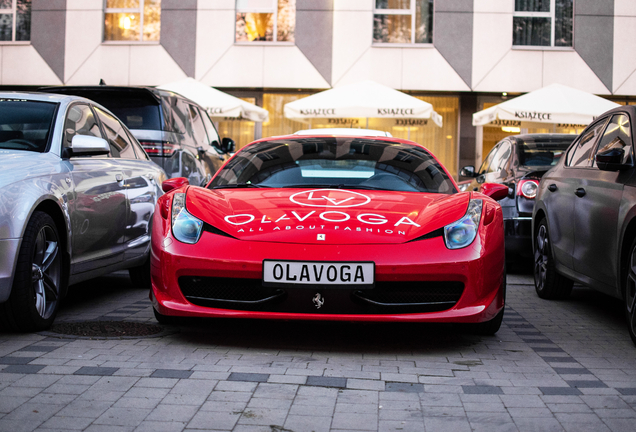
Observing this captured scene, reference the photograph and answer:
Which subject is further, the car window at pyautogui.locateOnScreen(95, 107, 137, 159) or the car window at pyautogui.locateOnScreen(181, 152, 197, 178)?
the car window at pyautogui.locateOnScreen(181, 152, 197, 178)

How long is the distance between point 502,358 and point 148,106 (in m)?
5.85

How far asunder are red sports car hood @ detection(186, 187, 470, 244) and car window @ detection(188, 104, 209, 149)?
5.51 metres

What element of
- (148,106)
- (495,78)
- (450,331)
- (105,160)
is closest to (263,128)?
(495,78)

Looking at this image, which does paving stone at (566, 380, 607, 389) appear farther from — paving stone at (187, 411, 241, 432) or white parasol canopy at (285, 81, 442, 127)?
white parasol canopy at (285, 81, 442, 127)

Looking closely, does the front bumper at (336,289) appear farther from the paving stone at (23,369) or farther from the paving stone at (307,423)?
the paving stone at (307,423)

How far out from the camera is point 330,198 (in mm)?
4492

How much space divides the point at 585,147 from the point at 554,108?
717 centimetres

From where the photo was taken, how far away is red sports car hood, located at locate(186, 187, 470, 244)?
4.00 metres

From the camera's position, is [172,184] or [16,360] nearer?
A: [16,360]

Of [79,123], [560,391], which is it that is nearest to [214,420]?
[560,391]

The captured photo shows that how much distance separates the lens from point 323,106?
43.4 feet

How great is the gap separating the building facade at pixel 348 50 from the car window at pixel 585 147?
37.9ft

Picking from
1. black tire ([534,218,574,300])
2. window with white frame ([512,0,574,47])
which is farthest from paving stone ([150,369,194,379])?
window with white frame ([512,0,574,47])

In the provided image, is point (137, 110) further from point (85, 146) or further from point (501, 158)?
point (501, 158)
